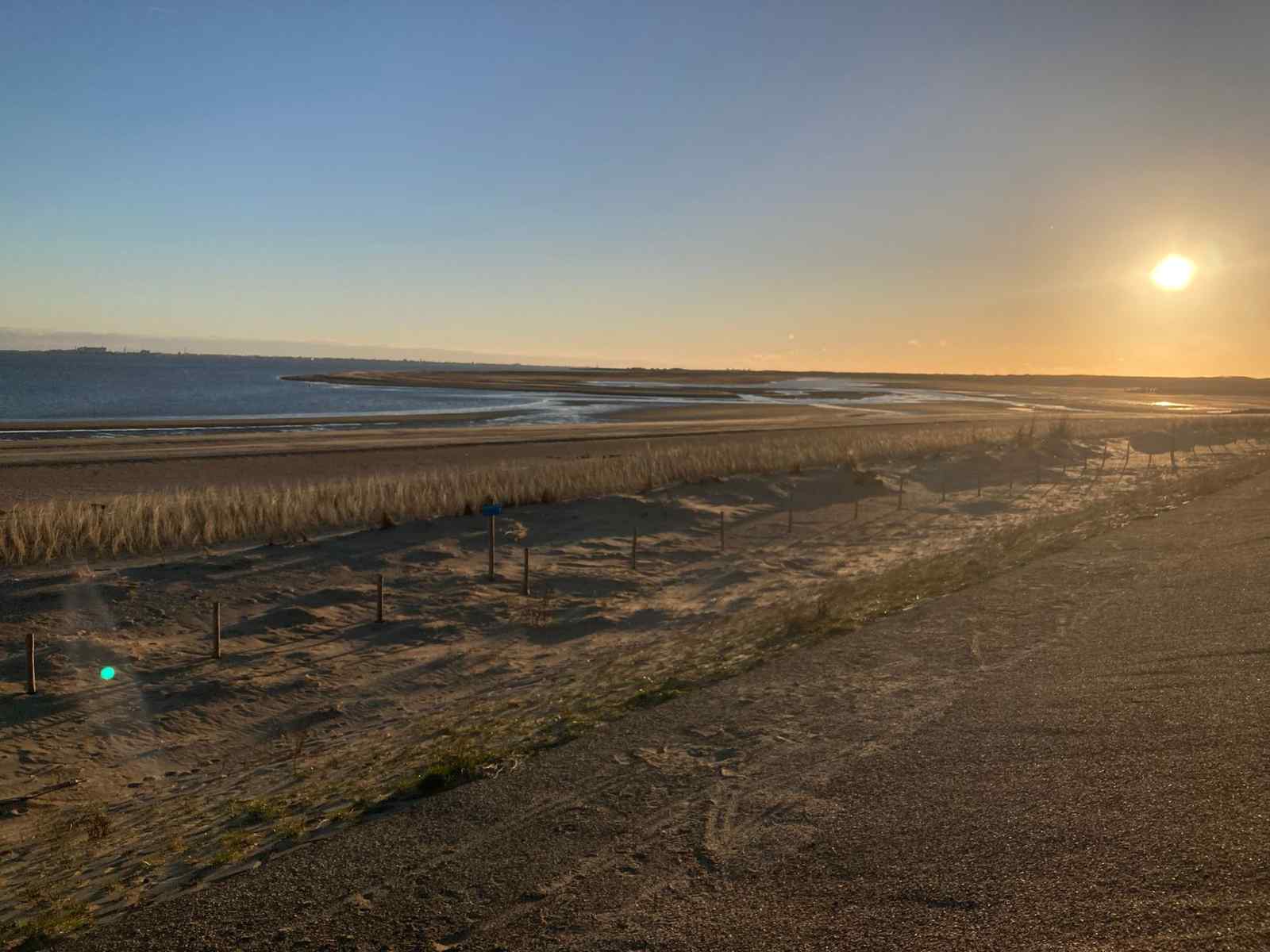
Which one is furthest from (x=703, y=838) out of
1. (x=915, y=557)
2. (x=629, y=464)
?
(x=629, y=464)

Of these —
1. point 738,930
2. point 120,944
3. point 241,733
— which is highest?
point 738,930

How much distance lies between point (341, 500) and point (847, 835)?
17.8 meters

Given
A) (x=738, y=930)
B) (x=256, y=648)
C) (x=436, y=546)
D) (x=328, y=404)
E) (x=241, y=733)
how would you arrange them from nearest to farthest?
(x=738, y=930) < (x=241, y=733) < (x=256, y=648) < (x=436, y=546) < (x=328, y=404)

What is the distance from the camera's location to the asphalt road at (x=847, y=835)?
4.98 m

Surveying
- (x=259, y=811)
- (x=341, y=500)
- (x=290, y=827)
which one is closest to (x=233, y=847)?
(x=290, y=827)

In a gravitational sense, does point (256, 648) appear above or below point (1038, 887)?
below

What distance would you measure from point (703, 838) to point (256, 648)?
357 inches

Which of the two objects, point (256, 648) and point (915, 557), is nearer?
point (256, 648)

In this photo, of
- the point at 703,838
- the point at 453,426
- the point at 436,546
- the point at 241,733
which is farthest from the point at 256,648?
the point at 453,426

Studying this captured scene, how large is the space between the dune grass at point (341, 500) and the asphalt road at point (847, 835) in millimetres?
12549

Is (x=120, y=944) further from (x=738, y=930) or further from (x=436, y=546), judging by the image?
(x=436, y=546)

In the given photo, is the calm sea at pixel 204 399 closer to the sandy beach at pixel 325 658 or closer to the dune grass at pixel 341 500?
the dune grass at pixel 341 500

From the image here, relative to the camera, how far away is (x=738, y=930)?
197 inches

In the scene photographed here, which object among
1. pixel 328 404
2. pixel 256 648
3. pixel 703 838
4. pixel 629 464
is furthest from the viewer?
pixel 328 404
